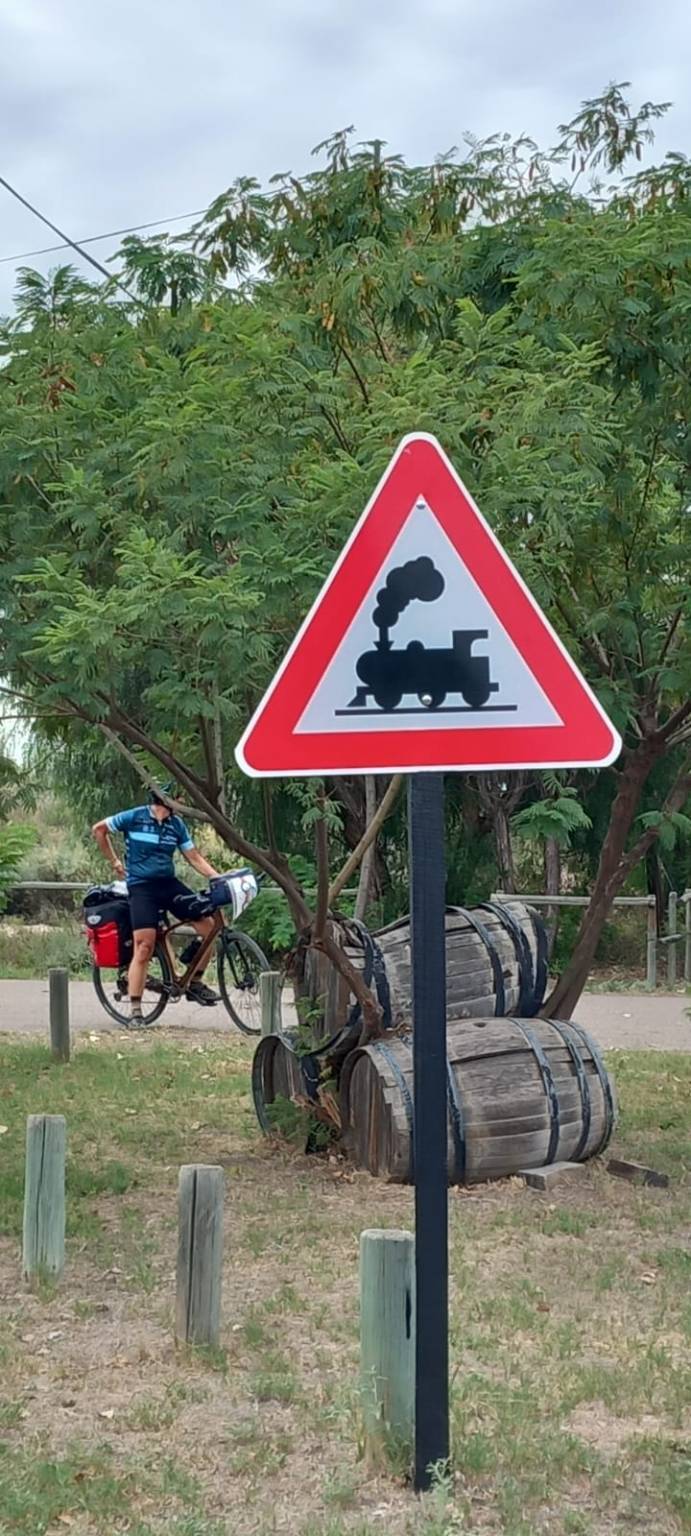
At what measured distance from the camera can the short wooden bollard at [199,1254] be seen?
4914 mm

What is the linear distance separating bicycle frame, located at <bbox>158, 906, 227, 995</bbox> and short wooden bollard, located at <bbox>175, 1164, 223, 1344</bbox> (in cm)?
710

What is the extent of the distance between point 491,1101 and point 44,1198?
215 cm

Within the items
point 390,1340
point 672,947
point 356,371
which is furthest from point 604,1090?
point 672,947

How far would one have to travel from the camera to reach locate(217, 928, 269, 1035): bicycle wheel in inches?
502

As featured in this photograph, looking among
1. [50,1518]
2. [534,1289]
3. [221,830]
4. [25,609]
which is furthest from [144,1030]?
[50,1518]

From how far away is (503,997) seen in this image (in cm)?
813

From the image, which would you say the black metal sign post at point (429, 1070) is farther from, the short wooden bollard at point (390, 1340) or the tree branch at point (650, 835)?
the tree branch at point (650, 835)

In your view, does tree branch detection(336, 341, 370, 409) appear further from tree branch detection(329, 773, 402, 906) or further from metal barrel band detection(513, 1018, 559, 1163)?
metal barrel band detection(513, 1018, 559, 1163)

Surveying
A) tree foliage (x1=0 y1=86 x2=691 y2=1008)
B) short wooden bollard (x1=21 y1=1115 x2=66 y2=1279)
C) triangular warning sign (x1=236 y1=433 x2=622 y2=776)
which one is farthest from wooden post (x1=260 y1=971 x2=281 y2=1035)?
triangular warning sign (x1=236 y1=433 x2=622 y2=776)

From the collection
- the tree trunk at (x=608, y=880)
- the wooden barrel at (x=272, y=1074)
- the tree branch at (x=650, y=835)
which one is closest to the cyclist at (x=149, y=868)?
the wooden barrel at (x=272, y=1074)

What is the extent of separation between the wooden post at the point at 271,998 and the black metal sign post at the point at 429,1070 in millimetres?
7786

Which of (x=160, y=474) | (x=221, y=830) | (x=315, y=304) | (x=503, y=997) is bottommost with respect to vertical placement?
(x=503, y=997)

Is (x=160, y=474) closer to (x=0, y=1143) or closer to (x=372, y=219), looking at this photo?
(x=372, y=219)

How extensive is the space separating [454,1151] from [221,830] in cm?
177
